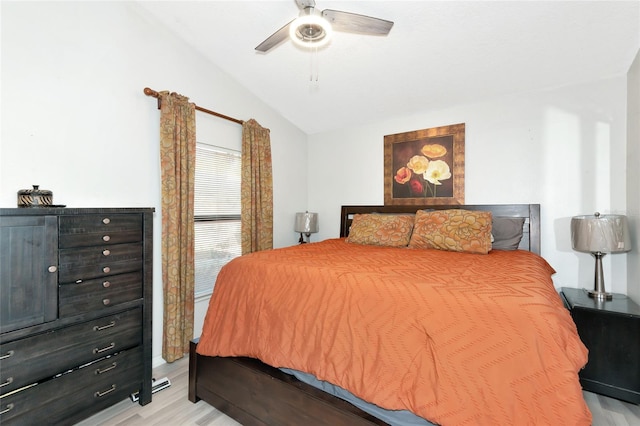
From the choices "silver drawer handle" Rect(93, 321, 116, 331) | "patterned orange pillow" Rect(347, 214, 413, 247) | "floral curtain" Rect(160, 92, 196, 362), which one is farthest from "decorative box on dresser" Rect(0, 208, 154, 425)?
"patterned orange pillow" Rect(347, 214, 413, 247)

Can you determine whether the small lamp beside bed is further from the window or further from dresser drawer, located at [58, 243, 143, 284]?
dresser drawer, located at [58, 243, 143, 284]

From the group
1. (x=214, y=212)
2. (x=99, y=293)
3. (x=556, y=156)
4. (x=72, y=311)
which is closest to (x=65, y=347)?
(x=72, y=311)

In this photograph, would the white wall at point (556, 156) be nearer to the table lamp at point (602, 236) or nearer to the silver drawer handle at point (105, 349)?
the table lamp at point (602, 236)

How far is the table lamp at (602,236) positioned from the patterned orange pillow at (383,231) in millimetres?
1287

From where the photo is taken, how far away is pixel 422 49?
2465mm

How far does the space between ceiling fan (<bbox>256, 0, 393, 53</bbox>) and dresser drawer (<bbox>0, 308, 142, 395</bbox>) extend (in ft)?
6.46

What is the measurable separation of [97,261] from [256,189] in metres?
1.80

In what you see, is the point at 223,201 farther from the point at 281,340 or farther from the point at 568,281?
the point at 568,281

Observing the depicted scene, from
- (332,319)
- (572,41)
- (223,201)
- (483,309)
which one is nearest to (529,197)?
(572,41)

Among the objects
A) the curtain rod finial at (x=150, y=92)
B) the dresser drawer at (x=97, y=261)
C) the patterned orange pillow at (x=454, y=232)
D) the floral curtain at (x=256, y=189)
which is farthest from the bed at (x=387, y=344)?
the curtain rod finial at (x=150, y=92)

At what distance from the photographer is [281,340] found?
4.99 feet

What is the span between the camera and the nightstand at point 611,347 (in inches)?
73.1

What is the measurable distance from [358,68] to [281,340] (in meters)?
2.44

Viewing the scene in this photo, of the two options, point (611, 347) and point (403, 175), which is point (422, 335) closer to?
point (611, 347)
